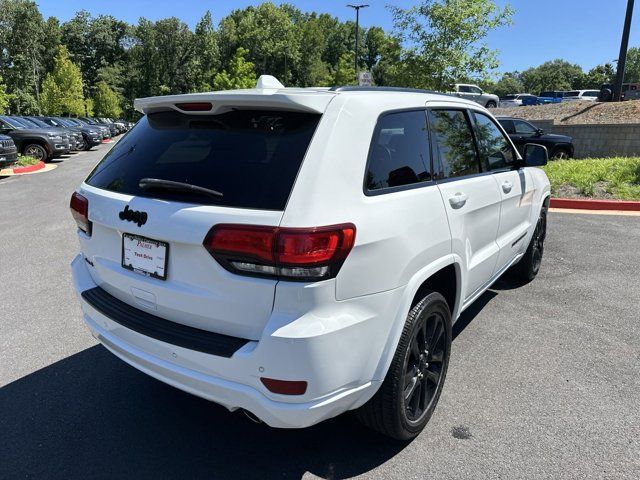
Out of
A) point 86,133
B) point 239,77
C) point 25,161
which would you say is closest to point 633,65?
point 239,77

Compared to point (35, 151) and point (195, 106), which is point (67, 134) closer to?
point (35, 151)

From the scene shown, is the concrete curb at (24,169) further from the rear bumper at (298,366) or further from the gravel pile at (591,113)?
the gravel pile at (591,113)

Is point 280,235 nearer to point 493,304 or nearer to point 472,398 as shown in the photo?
point 472,398

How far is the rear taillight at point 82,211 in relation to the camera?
9.00ft

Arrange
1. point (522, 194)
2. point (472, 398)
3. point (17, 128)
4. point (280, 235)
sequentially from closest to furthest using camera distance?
point (280, 235) → point (472, 398) → point (522, 194) → point (17, 128)

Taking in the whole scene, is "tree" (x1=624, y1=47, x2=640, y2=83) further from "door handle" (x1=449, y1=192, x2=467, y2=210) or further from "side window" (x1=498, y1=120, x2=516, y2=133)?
"door handle" (x1=449, y1=192, x2=467, y2=210)

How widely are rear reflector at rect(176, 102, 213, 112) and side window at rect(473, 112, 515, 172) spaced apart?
212 cm

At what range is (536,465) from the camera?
99.4 inches

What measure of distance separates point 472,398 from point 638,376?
4.16ft

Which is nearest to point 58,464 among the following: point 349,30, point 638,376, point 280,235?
point 280,235

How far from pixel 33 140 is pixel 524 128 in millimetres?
17243

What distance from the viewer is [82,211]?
110 inches

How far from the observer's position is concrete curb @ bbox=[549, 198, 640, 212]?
908 cm

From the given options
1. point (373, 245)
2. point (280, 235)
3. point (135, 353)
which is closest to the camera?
point (280, 235)
